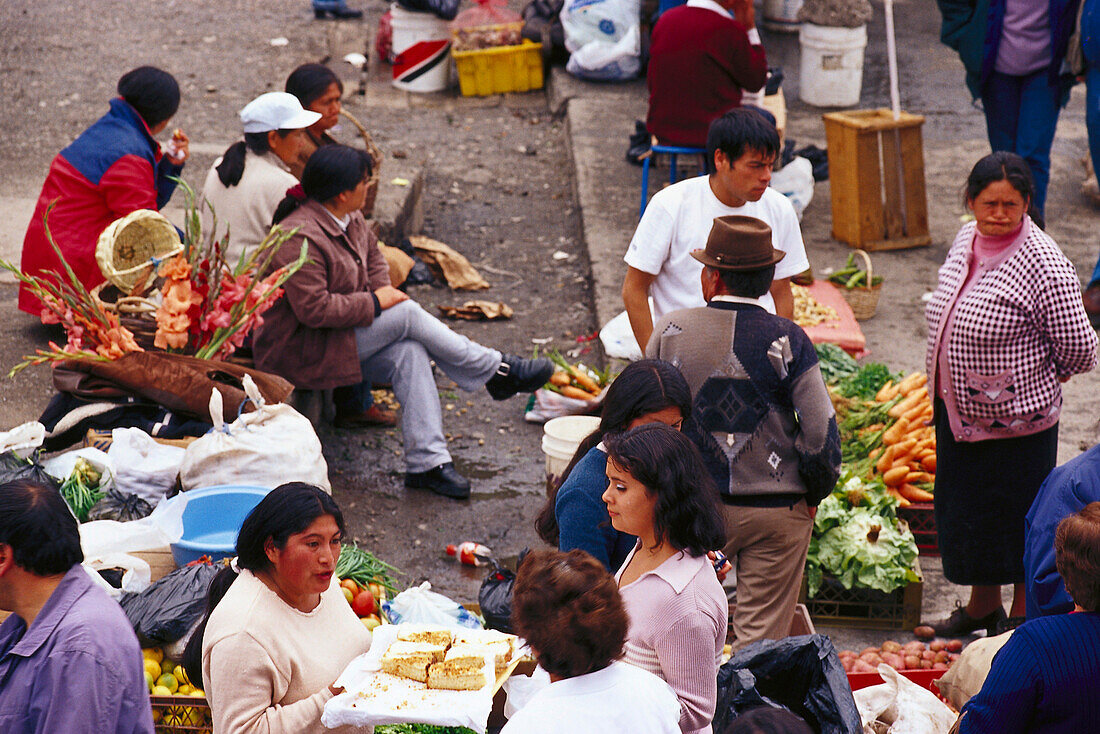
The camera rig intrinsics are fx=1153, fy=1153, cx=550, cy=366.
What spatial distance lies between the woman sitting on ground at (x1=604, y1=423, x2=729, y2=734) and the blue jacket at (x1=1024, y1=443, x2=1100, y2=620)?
3.14ft

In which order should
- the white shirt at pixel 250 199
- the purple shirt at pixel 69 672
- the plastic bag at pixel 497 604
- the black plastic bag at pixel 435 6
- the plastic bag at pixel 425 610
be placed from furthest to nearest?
the black plastic bag at pixel 435 6, the white shirt at pixel 250 199, the plastic bag at pixel 497 604, the plastic bag at pixel 425 610, the purple shirt at pixel 69 672

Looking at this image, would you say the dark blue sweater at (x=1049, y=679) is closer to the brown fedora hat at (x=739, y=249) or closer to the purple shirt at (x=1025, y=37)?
the brown fedora hat at (x=739, y=249)

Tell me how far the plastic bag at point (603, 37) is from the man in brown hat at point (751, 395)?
26.6 ft

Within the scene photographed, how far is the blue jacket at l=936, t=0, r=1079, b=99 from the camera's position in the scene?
708cm

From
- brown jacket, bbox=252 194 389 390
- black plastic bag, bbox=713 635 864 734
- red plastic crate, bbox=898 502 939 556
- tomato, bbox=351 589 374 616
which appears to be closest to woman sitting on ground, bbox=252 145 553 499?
brown jacket, bbox=252 194 389 390

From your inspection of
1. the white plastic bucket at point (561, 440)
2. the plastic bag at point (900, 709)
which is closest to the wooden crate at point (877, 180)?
the white plastic bucket at point (561, 440)

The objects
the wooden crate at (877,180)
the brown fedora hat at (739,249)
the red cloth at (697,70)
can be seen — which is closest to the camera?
the brown fedora hat at (739,249)

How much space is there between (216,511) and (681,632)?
7.54 ft

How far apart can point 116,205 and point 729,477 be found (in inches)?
149

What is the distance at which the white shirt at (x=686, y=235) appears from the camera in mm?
4387

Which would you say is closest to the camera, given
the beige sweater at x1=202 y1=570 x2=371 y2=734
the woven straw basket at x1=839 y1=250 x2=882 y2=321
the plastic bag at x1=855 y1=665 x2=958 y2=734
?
the beige sweater at x1=202 y1=570 x2=371 y2=734

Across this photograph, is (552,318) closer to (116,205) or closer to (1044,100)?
(116,205)

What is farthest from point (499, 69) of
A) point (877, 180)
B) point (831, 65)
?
point (877, 180)

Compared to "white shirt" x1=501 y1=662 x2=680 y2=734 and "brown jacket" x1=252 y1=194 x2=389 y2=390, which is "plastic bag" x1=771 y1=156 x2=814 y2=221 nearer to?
"brown jacket" x1=252 y1=194 x2=389 y2=390
